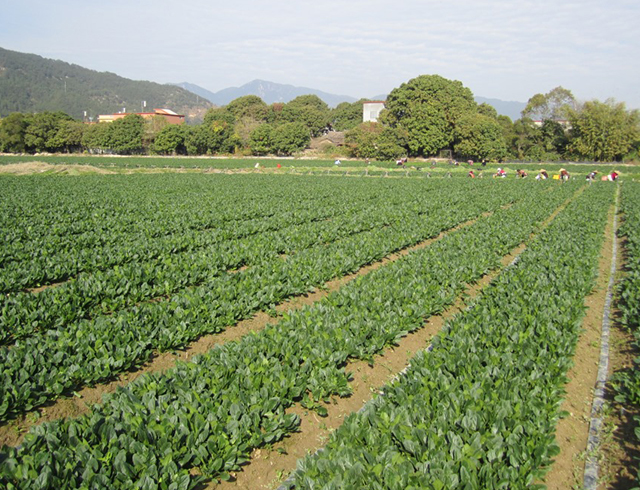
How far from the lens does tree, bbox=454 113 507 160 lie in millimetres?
65812

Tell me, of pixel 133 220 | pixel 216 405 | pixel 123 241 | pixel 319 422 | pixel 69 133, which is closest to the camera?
pixel 216 405

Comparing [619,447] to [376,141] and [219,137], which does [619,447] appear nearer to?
[376,141]

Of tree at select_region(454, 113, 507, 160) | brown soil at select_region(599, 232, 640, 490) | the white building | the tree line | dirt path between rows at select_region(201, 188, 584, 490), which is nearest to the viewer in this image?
dirt path between rows at select_region(201, 188, 584, 490)

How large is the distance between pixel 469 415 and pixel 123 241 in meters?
11.3

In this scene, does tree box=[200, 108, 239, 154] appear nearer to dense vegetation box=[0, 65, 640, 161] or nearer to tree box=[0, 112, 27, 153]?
dense vegetation box=[0, 65, 640, 161]

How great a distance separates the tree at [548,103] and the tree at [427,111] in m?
15.9

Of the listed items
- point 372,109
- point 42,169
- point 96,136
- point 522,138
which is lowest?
point 42,169

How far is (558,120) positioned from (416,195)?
232 feet

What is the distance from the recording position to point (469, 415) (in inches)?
172

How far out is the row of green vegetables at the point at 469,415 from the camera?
3.74 meters

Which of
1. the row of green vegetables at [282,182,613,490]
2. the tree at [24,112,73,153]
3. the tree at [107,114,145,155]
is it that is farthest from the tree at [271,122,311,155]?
the row of green vegetables at [282,182,613,490]

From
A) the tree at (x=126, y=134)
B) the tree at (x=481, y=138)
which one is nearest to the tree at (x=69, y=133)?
the tree at (x=126, y=134)

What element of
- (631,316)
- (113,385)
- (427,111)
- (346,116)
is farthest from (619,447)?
(346,116)

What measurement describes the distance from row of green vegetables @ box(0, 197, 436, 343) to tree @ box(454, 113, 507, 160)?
5787 cm
